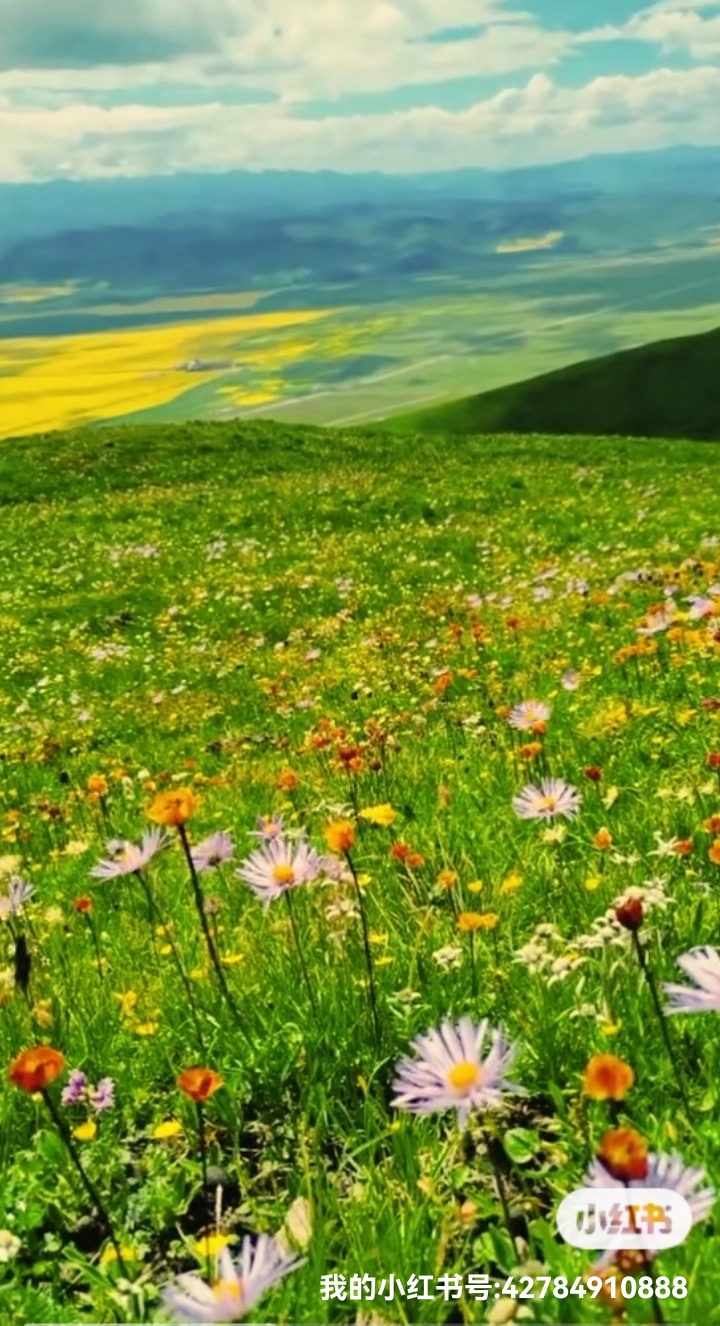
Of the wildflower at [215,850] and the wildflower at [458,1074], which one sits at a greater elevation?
the wildflower at [215,850]

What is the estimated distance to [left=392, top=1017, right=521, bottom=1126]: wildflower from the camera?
2086mm

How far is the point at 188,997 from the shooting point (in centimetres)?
360

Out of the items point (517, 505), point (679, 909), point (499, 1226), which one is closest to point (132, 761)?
point (679, 909)

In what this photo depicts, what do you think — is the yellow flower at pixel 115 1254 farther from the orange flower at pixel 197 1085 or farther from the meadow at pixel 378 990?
the orange flower at pixel 197 1085

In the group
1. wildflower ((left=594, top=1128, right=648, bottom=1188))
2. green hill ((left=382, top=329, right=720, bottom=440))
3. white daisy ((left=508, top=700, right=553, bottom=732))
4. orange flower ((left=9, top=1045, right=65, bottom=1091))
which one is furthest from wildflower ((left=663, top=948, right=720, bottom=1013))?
green hill ((left=382, top=329, right=720, bottom=440))

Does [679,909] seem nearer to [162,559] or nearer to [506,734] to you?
[506,734]

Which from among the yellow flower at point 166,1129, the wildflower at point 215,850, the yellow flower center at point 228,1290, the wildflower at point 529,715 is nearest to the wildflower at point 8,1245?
the yellow flower at point 166,1129

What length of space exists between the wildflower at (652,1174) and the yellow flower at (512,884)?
5.45 feet

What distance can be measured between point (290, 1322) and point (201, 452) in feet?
119

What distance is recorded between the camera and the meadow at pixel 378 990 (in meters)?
2.30
